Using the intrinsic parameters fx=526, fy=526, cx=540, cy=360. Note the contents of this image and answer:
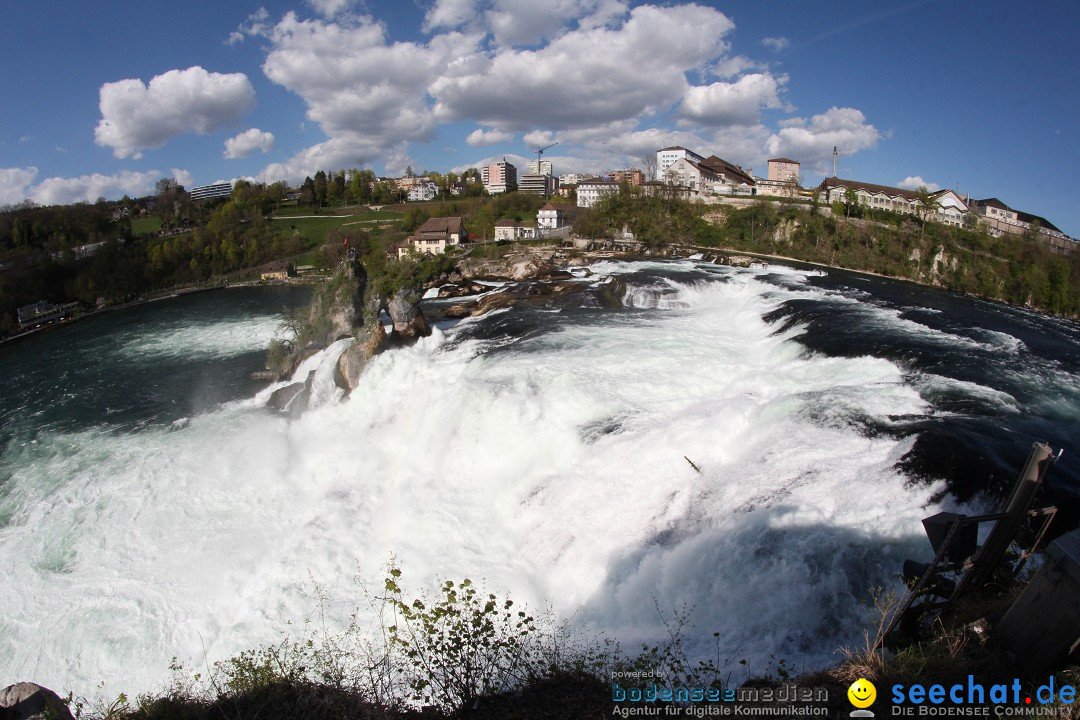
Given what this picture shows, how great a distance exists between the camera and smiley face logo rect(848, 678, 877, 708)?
13.2 ft

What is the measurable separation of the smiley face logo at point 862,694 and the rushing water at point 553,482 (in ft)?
8.43

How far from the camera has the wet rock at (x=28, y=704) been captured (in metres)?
4.55

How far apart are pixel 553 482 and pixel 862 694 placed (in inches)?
294

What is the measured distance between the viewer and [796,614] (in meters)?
6.93

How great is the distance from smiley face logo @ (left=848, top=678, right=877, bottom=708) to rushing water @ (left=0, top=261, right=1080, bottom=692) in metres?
2.57

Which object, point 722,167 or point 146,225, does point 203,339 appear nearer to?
point 146,225

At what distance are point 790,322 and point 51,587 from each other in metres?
21.7

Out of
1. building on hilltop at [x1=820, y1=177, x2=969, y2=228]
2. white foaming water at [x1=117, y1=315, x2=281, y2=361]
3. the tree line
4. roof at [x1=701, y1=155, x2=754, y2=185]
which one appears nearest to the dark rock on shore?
white foaming water at [x1=117, y1=315, x2=281, y2=361]

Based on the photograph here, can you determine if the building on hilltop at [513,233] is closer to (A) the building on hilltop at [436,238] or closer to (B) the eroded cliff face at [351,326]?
(A) the building on hilltop at [436,238]

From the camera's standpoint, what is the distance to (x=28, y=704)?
4.62 meters

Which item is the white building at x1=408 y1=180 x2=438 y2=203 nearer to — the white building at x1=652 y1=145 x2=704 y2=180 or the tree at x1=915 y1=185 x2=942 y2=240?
the white building at x1=652 y1=145 x2=704 y2=180

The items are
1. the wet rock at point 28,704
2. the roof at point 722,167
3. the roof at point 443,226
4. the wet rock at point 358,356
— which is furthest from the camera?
the roof at point 722,167

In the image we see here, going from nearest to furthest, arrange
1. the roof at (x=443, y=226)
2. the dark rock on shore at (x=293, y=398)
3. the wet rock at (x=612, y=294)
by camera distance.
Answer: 1. the dark rock on shore at (x=293, y=398)
2. the wet rock at (x=612, y=294)
3. the roof at (x=443, y=226)

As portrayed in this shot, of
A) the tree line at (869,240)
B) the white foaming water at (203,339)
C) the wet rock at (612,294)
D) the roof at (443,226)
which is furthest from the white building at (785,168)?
the white foaming water at (203,339)
